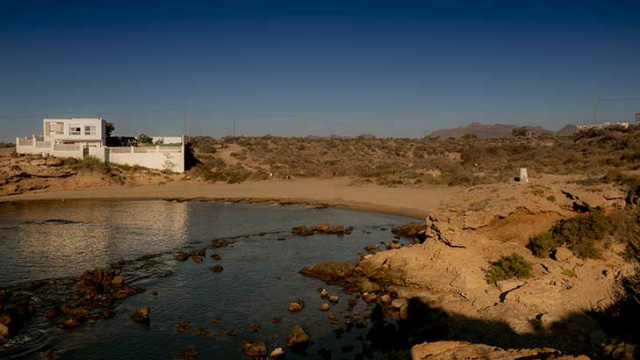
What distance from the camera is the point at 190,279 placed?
18.6 meters

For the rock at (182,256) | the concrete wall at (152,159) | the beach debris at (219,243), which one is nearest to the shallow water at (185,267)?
the rock at (182,256)

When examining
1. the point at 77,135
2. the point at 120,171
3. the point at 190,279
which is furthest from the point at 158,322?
the point at 77,135

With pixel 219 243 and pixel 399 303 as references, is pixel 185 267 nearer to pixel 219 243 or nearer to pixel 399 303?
pixel 219 243

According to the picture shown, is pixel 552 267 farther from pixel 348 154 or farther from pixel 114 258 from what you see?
pixel 348 154

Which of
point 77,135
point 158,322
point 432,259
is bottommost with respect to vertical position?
point 158,322

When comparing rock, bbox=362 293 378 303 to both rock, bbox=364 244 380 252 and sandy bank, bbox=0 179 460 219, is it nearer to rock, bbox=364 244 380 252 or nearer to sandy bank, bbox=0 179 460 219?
rock, bbox=364 244 380 252

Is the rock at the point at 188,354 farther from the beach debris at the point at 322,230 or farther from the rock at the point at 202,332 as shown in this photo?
the beach debris at the point at 322,230

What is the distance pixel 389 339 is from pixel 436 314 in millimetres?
1685

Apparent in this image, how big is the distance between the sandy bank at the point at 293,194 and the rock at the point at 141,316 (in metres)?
22.6

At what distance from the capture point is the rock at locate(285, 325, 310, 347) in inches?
497

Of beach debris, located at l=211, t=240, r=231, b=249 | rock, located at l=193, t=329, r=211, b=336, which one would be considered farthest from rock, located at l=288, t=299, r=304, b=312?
beach debris, located at l=211, t=240, r=231, b=249

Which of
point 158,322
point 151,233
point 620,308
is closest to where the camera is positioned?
point 620,308

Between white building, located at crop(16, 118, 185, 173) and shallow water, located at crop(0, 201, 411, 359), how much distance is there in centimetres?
1228

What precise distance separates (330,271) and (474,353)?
12875 millimetres
